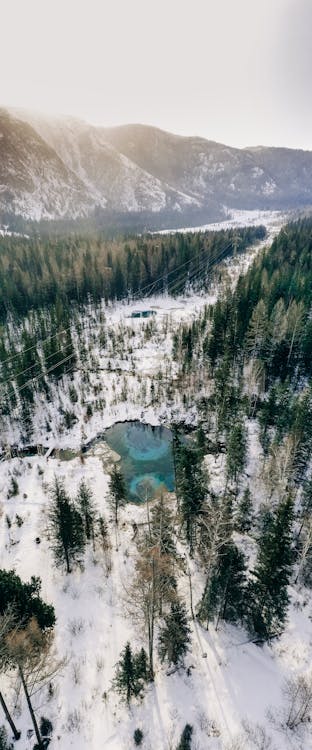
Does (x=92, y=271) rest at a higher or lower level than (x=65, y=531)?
higher

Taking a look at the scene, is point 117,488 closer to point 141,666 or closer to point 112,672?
point 112,672

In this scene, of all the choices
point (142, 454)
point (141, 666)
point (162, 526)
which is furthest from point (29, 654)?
point (142, 454)

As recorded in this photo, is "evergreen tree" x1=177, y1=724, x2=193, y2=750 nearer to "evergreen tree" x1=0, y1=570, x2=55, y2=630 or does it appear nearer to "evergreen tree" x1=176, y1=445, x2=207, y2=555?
"evergreen tree" x1=0, y1=570, x2=55, y2=630

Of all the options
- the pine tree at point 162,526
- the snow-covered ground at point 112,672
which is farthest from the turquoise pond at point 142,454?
the snow-covered ground at point 112,672

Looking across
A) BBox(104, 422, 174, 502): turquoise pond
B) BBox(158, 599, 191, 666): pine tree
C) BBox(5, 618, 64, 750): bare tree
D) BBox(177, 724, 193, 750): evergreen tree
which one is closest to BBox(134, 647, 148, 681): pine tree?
BBox(158, 599, 191, 666): pine tree

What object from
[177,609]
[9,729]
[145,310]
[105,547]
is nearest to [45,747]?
[9,729]

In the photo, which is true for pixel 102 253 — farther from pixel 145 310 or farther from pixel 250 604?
pixel 250 604
